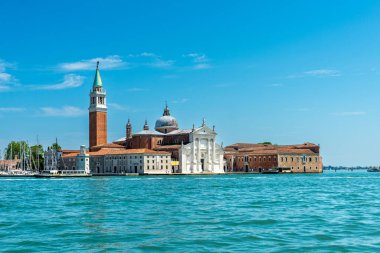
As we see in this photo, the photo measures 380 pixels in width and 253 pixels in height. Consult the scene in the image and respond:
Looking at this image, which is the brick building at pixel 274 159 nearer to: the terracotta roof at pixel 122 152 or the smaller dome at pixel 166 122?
the smaller dome at pixel 166 122

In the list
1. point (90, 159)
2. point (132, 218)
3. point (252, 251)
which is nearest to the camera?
point (252, 251)

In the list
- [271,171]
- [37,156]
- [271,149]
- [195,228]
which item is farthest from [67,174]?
[195,228]

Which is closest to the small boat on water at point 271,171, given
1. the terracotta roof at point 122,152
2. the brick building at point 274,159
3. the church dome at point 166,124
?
the brick building at point 274,159

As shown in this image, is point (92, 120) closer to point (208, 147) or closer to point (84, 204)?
point (208, 147)

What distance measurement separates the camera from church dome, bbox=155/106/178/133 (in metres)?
89.2

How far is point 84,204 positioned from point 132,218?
6.08 metres

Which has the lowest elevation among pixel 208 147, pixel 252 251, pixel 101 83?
pixel 252 251

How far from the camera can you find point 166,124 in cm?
8988

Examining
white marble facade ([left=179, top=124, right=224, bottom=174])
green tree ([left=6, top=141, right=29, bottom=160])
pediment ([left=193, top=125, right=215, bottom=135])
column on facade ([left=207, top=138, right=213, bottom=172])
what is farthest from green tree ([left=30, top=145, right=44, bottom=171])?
column on facade ([left=207, top=138, right=213, bottom=172])

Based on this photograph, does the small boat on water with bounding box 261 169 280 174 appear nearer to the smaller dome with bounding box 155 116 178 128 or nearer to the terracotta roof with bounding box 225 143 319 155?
the terracotta roof with bounding box 225 143 319 155

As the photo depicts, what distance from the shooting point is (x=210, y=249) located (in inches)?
426

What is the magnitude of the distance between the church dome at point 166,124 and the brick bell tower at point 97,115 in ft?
27.0

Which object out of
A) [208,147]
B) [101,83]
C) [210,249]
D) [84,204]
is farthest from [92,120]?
[210,249]

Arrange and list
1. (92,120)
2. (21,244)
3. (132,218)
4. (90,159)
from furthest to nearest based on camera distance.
Answer: (92,120)
(90,159)
(132,218)
(21,244)
